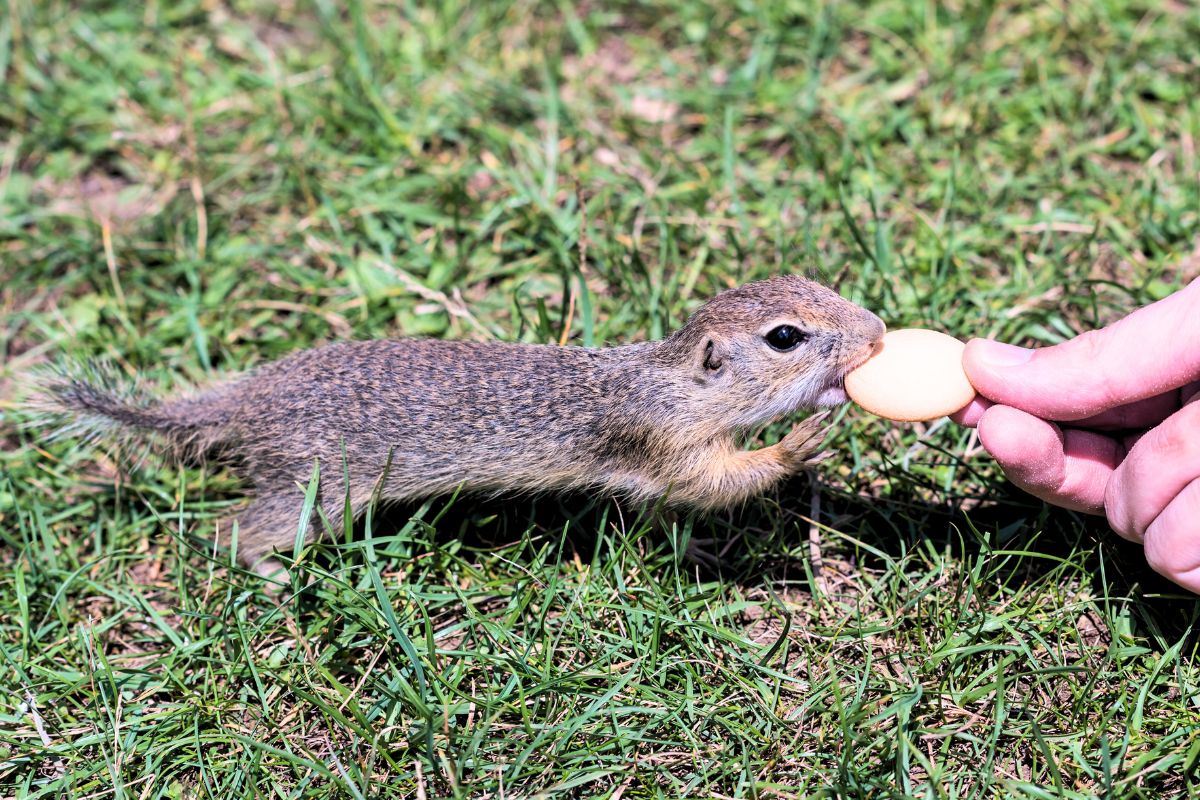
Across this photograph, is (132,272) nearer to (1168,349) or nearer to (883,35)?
(883,35)

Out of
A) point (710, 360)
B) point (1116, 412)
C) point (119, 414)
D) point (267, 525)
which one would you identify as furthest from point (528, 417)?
point (1116, 412)

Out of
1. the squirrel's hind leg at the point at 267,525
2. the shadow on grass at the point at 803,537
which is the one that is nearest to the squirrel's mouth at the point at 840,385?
the shadow on grass at the point at 803,537

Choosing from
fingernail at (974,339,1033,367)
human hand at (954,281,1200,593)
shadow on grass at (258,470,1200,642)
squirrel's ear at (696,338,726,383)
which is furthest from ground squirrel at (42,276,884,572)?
human hand at (954,281,1200,593)

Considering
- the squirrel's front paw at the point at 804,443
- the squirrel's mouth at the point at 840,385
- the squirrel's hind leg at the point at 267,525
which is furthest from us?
the squirrel's hind leg at the point at 267,525

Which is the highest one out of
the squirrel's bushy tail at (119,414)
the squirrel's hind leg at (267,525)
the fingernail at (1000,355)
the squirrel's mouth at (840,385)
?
the fingernail at (1000,355)

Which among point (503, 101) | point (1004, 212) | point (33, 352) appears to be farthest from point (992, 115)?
point (33, 352)

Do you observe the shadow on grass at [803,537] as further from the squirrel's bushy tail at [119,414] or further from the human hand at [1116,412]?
the squirrel's bushy tail at [119,414]

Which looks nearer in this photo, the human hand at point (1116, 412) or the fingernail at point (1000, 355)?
the human hand at point (1116, 412)
